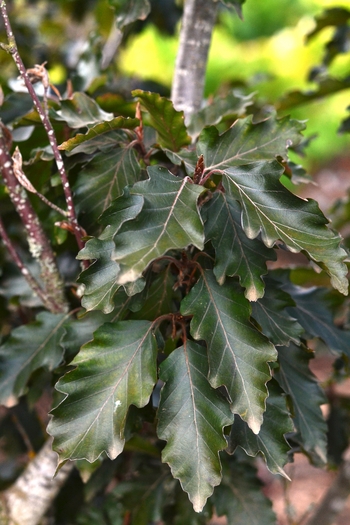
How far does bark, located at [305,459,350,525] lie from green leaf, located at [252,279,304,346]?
70 cm

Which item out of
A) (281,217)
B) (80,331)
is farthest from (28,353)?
(281,217)

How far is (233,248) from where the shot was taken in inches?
26.3

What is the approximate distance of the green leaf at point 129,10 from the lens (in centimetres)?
89

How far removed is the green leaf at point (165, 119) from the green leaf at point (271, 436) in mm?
394

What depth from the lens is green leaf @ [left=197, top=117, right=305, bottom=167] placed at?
71cm

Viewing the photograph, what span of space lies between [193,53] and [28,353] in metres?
0.64

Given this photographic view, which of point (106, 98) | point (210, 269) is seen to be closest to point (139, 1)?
point (106, 98)

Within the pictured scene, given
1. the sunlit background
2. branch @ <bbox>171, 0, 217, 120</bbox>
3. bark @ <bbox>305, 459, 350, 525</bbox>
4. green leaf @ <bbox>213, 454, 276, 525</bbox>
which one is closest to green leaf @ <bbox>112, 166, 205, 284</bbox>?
branch @ <bbox>171, 0, 217, 120</bbox>

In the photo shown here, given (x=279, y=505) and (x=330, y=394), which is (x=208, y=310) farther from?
(x=279, y=505)

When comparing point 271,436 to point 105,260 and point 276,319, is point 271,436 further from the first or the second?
point 105,260

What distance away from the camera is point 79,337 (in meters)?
0.77

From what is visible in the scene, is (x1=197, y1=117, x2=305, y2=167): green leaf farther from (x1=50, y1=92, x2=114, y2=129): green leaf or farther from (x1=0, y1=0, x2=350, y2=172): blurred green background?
(x1=0, y1=0, x2=350, y2=172): blurred green background

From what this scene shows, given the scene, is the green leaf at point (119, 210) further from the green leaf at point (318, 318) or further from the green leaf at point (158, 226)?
the green leaf at point (318, 318)

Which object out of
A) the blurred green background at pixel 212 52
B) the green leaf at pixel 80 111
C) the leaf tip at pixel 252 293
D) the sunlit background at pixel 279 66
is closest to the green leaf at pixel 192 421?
the leaf tip at pixel 252 293
